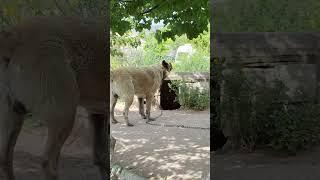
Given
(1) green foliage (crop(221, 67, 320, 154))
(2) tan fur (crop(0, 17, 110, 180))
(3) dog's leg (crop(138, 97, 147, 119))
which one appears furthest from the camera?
(3) dog's leg (crop(138, 97, 147, 119))

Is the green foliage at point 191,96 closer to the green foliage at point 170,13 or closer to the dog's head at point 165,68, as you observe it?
the dog's head at point 165,68

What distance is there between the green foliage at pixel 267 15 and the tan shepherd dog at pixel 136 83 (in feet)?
17.6

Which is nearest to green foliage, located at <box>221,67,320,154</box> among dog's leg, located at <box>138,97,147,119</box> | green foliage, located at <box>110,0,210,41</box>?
green foliage, located at <box>110,0,210,41</box>

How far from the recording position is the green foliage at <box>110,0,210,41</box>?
3.94m

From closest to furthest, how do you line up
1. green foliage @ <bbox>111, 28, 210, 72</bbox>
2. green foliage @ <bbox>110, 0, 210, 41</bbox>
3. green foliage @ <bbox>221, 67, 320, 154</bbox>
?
green foliage @ <bbox>221, 67, 320, 154</bbox> < green foliage @ <bbox>110, 0, 210, 41</bbox> < green foliage @ <bbox>111, 28, 210, 72</bbox>

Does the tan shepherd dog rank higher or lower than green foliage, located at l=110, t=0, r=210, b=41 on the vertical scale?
lower

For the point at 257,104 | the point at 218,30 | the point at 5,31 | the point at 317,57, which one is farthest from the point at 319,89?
the point at 5,31

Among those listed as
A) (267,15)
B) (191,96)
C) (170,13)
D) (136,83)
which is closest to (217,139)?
(267,15)

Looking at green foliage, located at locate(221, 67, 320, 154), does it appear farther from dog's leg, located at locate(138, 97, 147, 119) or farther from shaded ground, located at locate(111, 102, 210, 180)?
dog's leg, located at locate(138, 97, 147, 119)

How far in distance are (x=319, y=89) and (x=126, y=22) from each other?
2.70m

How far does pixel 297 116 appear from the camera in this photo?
5.37 ft

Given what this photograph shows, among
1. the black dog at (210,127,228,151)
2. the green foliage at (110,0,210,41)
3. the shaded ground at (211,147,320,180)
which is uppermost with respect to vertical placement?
the green foliage at (110,0,210,41)

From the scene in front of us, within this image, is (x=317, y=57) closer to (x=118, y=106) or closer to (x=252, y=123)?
(x=252, y=123)

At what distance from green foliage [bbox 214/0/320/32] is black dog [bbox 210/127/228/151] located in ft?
1.33
